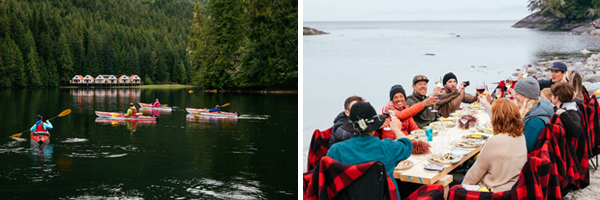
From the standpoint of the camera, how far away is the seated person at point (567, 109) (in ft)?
9.39

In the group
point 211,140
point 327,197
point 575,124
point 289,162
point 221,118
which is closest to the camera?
point 327,197

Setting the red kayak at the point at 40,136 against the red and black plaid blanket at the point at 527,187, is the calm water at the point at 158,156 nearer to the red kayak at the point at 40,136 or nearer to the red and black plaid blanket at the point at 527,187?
the red kayak at the point at 40,136

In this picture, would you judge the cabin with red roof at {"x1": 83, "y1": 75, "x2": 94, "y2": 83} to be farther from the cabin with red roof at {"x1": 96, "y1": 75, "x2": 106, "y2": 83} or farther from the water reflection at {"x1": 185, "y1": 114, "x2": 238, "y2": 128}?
the water reflection at {"x1": 185, "y1": 114, "x2": 238, "y2": 128}

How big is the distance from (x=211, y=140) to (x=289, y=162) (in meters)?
5.74

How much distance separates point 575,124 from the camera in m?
2.88

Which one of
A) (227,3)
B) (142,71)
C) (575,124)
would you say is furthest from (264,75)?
(575,124)

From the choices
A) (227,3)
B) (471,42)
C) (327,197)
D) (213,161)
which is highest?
(227,3)

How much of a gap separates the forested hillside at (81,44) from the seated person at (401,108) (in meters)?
44.9

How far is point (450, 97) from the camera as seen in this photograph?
4.18 meters

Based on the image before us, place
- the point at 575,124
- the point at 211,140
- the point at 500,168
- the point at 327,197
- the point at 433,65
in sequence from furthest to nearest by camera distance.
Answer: the point at 211,140
the point at 433,65
the point at 575,124
the point at 500,168
the point at 327,197

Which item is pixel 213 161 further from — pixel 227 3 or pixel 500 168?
pixel 227 3

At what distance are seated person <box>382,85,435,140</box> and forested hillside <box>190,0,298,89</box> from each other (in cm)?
3266

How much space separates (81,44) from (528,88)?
53.2 metres

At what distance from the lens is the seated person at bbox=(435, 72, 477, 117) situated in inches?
165
